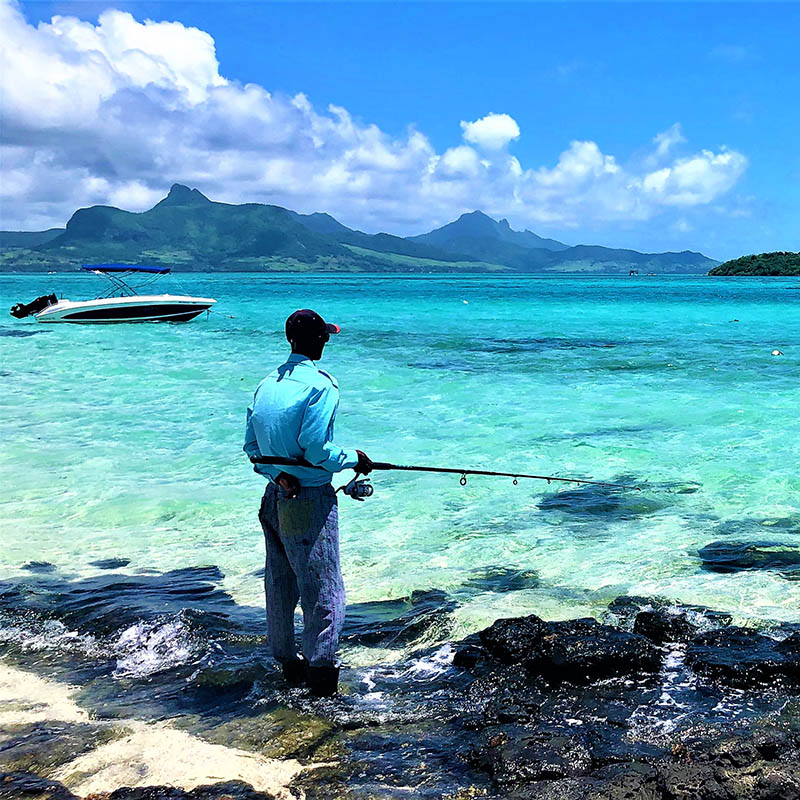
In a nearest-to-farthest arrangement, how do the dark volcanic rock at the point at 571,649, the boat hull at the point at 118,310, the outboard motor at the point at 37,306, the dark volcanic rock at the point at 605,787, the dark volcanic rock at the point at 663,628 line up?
the dark volcanic rock at the point at 605,787, the dark volcanic rock at the point at 571,649, the dark volcanic rock at the point at 663,628, the boat hull at the point at 118,310, the outboard motor at the point at 37,306

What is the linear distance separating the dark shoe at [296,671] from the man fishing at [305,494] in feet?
0.23

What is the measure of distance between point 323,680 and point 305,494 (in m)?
1.17

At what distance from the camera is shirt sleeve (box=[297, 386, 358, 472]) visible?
4.63 m

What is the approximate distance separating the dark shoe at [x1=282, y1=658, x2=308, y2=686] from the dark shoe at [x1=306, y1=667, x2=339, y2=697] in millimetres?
145

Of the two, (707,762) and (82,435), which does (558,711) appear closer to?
(707,762)

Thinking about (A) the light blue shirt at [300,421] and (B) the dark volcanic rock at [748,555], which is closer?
(A) the light blue shirt at [300,421]

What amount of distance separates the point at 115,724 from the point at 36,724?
44 centimetres

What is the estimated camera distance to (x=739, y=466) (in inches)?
479

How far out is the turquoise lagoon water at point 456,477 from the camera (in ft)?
25.6

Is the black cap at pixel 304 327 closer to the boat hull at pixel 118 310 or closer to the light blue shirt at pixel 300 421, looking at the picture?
the light blue shirt at pixel 300 421

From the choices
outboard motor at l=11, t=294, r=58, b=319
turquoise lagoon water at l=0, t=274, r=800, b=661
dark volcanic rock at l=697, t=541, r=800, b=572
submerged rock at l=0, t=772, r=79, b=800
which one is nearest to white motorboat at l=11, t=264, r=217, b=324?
outboard motor at l=11, t=294, r=58, b=319

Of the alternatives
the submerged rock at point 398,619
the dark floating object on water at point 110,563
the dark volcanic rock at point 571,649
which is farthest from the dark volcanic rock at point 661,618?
the dark floating object on water at point 110,563

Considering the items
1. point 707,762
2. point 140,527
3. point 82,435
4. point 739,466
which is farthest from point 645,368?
point 707,762

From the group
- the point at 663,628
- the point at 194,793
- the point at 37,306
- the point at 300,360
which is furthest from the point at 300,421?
the point at 37,306
